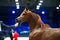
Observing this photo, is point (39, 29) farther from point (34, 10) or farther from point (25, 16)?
point (34, 10)

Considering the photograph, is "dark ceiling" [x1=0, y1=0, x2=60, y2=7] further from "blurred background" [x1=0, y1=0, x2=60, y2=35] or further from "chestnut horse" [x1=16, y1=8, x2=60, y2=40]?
"chestnut horse" [x1=16, y1=8, x2=60, y2=40]

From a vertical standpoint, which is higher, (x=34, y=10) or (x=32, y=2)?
(x=32, y=2)

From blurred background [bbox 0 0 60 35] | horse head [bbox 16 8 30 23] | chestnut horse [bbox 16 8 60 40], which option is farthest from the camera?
blurred background [bbox 0 0 60 35]

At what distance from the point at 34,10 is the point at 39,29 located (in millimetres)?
18043

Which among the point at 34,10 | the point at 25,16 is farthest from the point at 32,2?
the point at 25,16

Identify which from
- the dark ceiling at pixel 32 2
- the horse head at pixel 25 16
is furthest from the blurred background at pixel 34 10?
the horse head at pixel 25 16

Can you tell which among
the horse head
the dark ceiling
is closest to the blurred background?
the dark ceiling

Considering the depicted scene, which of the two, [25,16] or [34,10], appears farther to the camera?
[34,10]

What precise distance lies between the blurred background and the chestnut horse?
16.5 meters

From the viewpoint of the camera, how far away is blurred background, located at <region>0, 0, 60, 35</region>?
71.2 feet

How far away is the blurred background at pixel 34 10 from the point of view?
21.7 metres

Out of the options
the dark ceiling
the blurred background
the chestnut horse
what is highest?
the chestnut horse

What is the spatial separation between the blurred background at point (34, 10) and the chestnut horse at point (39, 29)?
16474 millimetres

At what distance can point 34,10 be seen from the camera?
2236 centimetres
